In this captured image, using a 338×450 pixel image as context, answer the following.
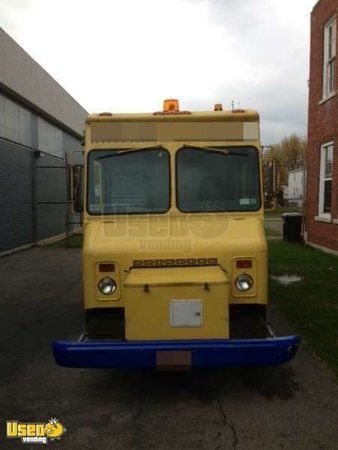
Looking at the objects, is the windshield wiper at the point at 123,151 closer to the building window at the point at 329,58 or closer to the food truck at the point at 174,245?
the food truck at the point at 174,245

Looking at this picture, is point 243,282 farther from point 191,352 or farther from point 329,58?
point 329,58

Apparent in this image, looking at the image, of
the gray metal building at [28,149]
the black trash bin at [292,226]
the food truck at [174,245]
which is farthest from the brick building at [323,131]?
the food truck at [174,245]

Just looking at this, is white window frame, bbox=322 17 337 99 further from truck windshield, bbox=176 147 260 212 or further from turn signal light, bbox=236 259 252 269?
turn signal light, bbox=236 259 252 269

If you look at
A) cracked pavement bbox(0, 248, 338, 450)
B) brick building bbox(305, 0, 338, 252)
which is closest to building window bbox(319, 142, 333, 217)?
brick building bbox(305, 0, 338, 252)

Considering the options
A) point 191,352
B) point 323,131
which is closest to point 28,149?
point 323,131

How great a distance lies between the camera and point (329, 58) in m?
14.8

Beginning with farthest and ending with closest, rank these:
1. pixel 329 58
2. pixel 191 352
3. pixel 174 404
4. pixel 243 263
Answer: pixel 329 58
pixel 243 263
pixel 174 404
pixel 191 352

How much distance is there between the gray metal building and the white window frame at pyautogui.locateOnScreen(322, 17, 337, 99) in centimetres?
855

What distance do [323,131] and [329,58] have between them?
2.19 m

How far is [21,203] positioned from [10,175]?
61.6 inches

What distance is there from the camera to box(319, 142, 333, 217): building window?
49.5 ft

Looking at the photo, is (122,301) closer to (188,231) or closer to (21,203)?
(188,231)

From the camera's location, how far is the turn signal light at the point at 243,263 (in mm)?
4973

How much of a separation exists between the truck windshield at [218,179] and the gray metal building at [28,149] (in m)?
10.4
